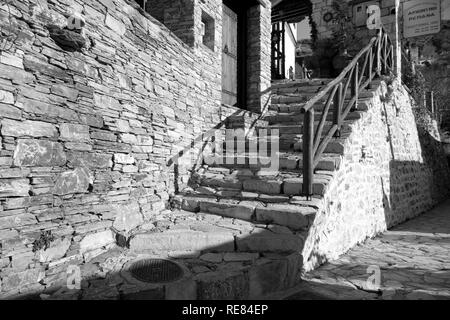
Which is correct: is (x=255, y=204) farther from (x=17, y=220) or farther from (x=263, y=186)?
(x=17, y=220)

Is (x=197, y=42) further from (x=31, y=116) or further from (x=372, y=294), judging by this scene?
(x=372, y=294)

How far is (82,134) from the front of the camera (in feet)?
9.18

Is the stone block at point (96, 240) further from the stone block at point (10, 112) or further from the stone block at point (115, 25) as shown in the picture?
the stone block at point (115, 25)

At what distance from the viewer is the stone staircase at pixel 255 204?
2.87m

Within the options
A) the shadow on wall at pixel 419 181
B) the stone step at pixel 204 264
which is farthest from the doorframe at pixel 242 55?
the stone step at pixel 204 264

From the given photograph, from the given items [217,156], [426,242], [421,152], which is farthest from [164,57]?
[421,152]

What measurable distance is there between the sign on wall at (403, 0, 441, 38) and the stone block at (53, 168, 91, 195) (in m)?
10.2

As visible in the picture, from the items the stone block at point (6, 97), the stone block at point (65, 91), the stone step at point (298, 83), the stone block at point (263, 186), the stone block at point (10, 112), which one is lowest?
the stone block at point (263, 186)

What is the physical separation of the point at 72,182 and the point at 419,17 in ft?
35.5

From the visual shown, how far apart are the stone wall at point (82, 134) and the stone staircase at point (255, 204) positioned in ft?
1.61

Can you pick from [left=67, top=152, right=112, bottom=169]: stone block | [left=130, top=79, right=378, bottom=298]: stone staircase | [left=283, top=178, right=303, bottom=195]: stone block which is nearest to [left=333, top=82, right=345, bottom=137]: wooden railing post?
[left=130, top=79, right=378, bottom=298]: stone staircase

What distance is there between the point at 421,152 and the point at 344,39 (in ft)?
12.4

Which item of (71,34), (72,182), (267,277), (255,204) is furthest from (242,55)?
(267,277)

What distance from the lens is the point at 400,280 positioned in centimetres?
279
